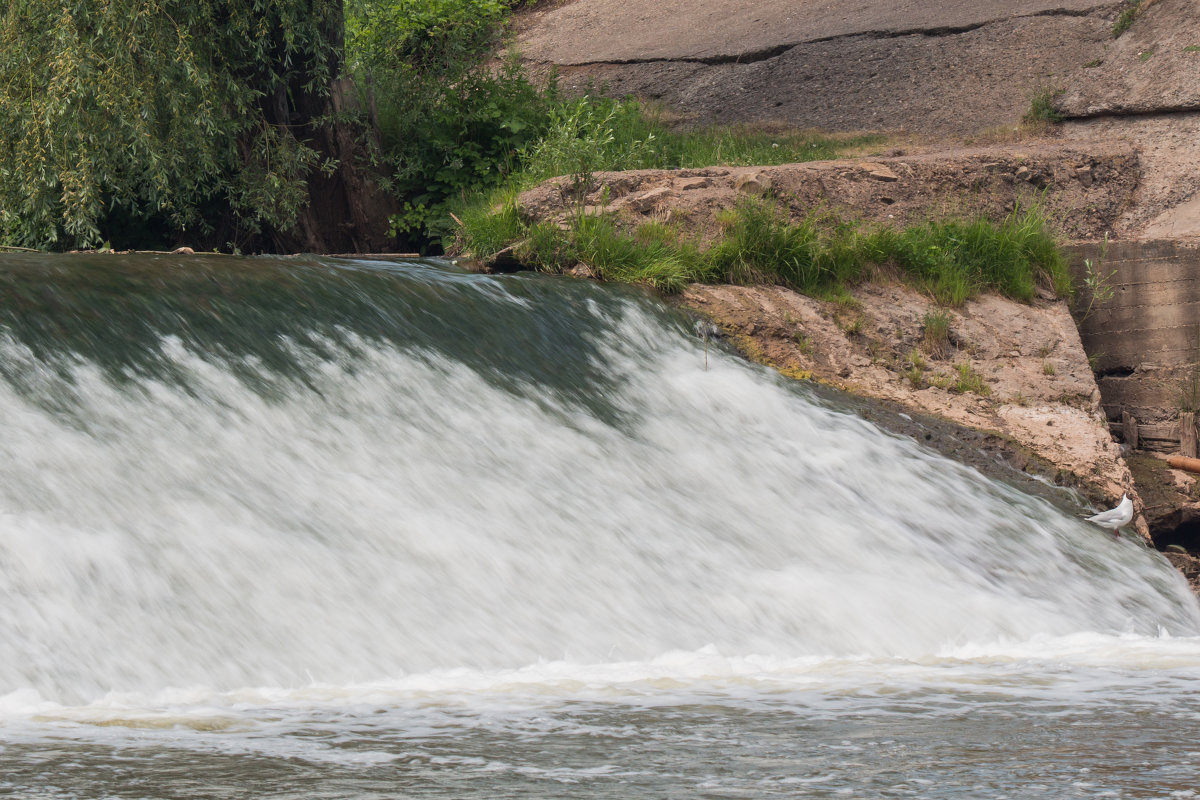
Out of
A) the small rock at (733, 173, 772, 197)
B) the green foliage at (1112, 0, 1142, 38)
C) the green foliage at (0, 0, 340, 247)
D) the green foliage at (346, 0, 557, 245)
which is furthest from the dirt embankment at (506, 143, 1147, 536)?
the green foliage at (1112, 0, 1142, 38)

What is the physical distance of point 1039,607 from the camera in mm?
5266

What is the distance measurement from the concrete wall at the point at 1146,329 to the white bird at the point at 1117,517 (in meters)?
2.25

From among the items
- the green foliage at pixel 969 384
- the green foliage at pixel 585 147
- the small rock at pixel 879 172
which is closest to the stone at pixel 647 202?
the green foliage at pixel 585 147

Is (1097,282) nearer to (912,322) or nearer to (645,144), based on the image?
(912,322)

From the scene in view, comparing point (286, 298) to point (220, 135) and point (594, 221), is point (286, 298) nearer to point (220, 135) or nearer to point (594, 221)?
point (594, 221)

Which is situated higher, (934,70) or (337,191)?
(934,70)

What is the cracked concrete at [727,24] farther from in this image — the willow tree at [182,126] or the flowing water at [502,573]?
the flowing water at [502,573]

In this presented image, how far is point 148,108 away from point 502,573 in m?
5.93

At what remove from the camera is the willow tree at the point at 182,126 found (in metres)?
8.80

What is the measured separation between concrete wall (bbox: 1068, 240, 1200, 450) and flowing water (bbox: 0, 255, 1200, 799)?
238 cm

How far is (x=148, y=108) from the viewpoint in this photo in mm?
8867

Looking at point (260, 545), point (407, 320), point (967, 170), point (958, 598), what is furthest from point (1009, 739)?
point (967, 170)

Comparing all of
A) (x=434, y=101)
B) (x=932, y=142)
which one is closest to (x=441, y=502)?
(x=434, y=101)

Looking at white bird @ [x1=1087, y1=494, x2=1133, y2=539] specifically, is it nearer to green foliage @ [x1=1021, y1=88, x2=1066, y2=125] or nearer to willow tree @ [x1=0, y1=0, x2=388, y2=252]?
green foliage @ [x1=1021, y1=88, x2=1066, y2=125]
